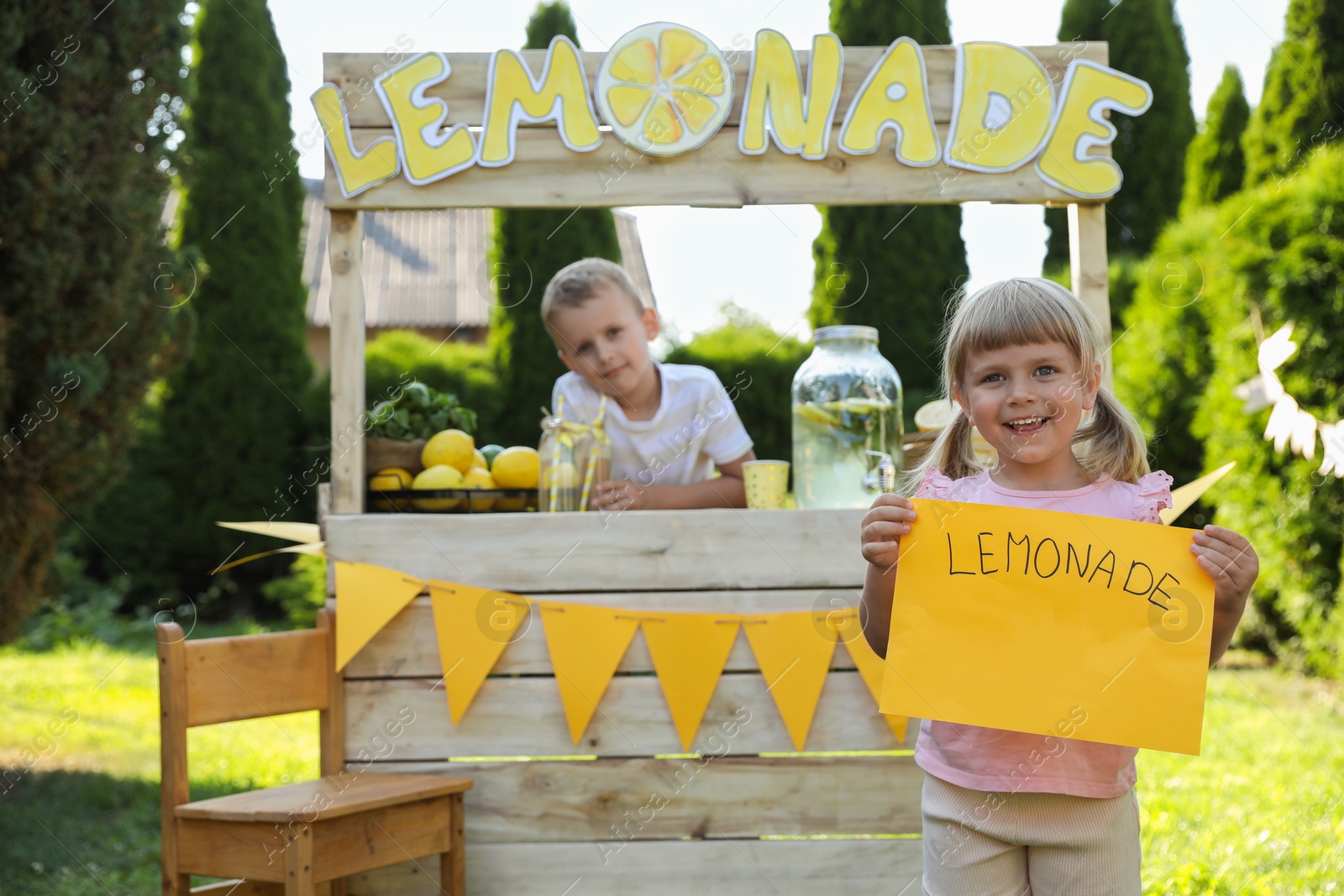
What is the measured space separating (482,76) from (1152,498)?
6.23 feet

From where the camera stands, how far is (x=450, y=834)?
8.52 feet

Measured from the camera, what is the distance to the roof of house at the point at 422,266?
16.1m

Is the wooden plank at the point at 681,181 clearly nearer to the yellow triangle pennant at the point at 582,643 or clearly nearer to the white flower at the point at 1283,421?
the yellow triangle pennant at the point at 582,643

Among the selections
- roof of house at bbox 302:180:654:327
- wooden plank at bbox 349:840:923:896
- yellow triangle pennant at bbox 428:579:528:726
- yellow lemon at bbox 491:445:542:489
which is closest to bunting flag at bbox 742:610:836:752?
wooden plank at bbox 349:840:923:896

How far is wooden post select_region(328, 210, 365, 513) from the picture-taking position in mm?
2725

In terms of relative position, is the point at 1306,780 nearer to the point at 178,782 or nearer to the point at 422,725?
the point at 422,725

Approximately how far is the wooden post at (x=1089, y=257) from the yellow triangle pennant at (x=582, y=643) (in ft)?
4.51

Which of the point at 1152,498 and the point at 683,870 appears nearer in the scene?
the point at 1152,498

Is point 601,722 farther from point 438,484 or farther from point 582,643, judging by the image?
point 438,484

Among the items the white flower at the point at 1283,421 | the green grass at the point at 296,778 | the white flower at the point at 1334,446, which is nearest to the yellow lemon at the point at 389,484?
the green grass at the point at 296,778

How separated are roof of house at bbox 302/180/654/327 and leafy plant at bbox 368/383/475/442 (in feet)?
38.9

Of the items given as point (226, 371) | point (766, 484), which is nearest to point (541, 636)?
point (766, 484)

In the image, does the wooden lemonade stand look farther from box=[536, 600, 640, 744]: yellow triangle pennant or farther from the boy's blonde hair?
the boy's blonde hair

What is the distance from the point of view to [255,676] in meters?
2.59
